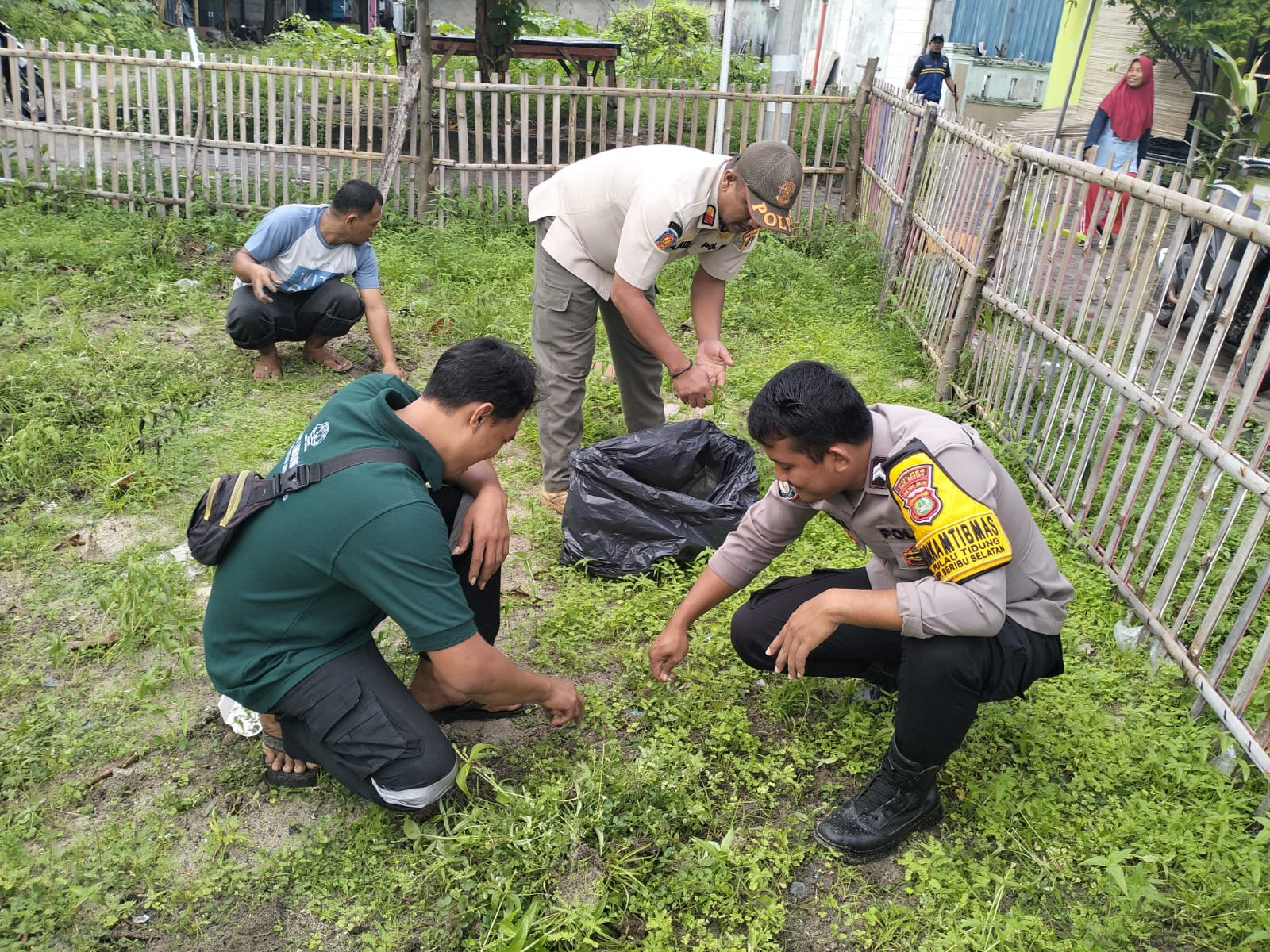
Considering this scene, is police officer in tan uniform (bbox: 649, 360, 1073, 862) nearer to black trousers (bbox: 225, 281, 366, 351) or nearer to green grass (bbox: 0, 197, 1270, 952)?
green grass (bbox: 0, 197, 1270, 952)

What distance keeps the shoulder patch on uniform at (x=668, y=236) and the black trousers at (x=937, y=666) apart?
148 cm

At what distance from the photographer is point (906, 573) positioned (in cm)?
252

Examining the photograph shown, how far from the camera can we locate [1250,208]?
3.02m

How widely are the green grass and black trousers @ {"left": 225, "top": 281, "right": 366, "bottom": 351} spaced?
48.6 inches

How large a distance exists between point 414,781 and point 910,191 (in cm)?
525

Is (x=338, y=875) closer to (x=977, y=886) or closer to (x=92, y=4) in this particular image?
(x=977, y=886)

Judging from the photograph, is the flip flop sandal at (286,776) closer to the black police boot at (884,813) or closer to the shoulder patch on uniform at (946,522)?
the black police boot at (884,813)

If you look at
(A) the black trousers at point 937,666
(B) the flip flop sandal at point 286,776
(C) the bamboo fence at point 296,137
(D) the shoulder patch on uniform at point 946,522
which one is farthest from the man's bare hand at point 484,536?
(C) the bamboo fence at point 296,137

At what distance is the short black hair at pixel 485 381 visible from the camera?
221 cm

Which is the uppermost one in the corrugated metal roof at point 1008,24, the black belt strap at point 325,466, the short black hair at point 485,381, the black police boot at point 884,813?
the corrugated metal roof at point 1008,24

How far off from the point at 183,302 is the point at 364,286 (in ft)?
6.13

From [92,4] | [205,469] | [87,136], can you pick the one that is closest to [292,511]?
[205,469]

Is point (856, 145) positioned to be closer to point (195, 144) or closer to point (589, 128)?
point (589, 128)

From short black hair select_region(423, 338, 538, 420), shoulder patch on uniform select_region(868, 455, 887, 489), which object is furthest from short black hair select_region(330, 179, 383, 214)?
shoulder patch on uniform select_region(868, 455, 887, 489)
